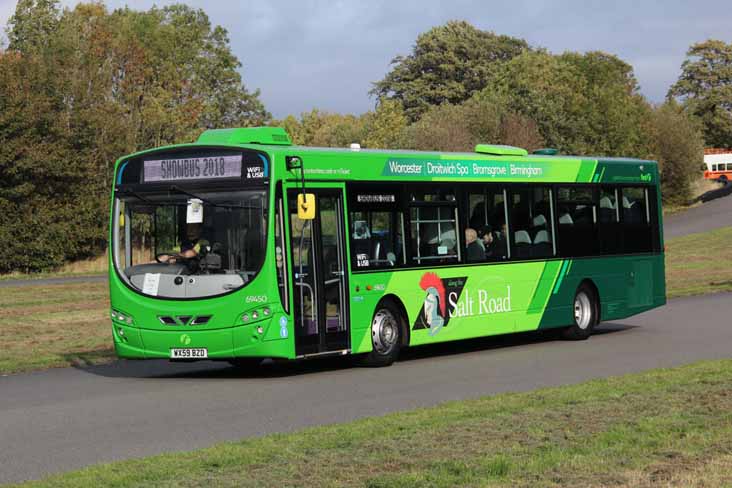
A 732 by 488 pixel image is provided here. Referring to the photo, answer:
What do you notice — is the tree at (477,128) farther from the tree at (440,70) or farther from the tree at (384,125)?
the tree at (440,70)

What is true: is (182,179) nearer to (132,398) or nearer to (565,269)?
(132,398)

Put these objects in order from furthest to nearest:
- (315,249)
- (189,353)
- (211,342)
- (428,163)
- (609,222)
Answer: (609,222), (428,163), (315,249), (189,353), (211,342)

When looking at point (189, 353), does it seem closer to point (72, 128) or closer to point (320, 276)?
point (320, 276)

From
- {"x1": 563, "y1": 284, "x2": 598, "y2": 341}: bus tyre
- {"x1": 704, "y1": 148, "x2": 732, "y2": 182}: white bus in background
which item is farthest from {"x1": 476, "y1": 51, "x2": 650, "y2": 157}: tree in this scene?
{"x1": 563, "y1": 284, "x2": 598, "y2": 341}: bus tyre

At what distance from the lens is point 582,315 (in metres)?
22.2

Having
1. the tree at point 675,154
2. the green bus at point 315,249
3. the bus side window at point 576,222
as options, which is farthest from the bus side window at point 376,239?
the tree at point 675,154

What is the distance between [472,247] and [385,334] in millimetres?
2629

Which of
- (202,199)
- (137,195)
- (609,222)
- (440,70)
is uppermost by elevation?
(440,70)

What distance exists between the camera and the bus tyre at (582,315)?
72.3ft

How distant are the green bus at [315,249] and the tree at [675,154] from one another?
70.3 m

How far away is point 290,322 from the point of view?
16078 mm

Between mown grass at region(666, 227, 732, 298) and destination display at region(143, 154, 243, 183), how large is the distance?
18210 mm

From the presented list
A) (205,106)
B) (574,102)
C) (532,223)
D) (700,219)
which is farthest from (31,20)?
(532,223)

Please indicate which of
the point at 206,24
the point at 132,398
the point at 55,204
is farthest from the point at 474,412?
the point at 206,24
